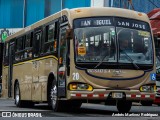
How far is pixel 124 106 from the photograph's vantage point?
15656 mm

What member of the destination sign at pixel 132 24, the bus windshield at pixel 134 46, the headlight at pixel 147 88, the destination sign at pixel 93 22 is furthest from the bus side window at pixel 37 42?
the headlight at pixel 147 88

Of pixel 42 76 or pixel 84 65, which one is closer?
pixel 84 65

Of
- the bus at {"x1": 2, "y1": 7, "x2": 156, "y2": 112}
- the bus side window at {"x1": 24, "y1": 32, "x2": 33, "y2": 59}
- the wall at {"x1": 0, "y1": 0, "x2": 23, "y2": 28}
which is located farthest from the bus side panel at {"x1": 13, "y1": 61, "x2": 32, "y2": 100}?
the wall at {"x1": 0, "y1": 0, "x2": 23, "y2": 28}

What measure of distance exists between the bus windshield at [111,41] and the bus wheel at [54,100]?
1.66 m

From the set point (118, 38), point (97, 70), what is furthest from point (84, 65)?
point (118, 38)

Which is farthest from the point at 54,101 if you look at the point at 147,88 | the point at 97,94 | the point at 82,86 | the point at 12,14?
the point at 12,14

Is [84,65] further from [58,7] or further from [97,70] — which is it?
[58,7]

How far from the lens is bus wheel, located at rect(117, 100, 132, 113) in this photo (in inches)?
610

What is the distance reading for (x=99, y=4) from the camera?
1387 inches

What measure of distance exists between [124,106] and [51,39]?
10.4 feet

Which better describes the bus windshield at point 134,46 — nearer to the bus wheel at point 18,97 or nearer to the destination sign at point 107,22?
the destination sign at point 107,22

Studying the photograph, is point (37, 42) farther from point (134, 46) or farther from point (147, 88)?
point (147, 88)

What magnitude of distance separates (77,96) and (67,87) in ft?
1.46

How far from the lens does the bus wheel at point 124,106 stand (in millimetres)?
15500
